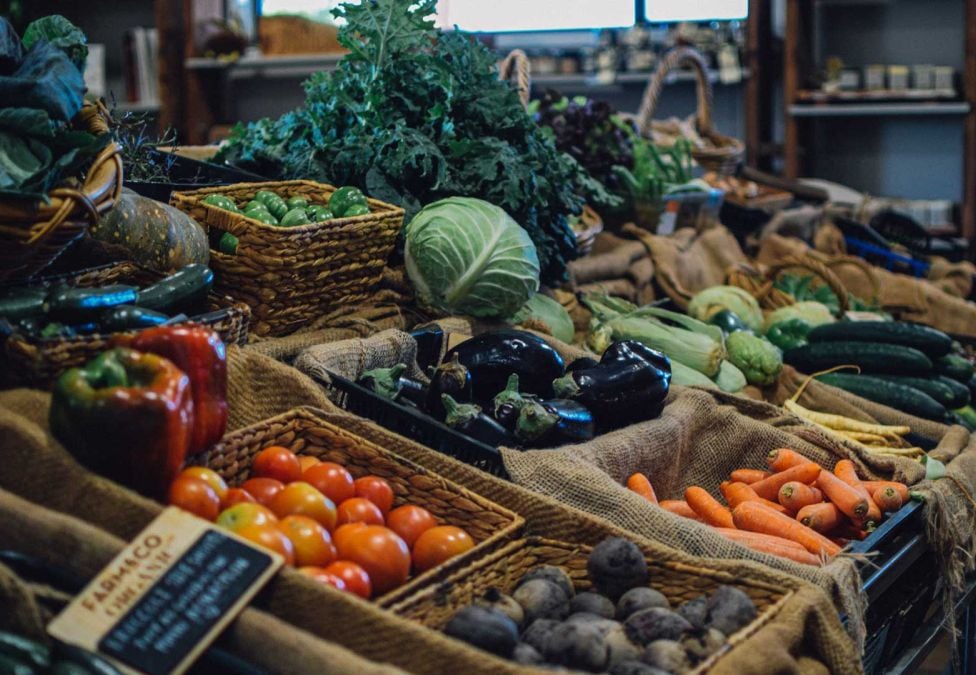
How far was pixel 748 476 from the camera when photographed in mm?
2580

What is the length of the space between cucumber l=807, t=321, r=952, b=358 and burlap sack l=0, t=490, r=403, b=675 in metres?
2.68

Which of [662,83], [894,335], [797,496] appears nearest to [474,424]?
[797,496]

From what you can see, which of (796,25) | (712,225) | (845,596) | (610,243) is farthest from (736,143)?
(845,596)

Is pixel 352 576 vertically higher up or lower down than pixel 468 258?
lower down

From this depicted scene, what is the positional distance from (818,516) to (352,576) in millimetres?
1152

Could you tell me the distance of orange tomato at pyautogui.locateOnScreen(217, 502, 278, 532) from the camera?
1.60 meters

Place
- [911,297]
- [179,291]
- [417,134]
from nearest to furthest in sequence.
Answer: [179,291]
[417,134]
[911,297]

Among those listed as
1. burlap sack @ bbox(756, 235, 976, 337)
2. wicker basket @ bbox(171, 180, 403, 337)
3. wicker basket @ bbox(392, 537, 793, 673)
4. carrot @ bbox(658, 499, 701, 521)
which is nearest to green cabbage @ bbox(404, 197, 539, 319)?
wicker basket @ bbox(171, 180, 403, 337)

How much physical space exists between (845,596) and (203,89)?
284 inches

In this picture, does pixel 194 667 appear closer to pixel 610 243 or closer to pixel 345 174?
pixel 345 174

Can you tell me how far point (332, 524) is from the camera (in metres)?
1.77

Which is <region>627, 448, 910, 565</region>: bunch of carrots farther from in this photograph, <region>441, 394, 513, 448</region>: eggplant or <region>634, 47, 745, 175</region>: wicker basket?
<region>634, 47, 745, 175</region>: wicker basket

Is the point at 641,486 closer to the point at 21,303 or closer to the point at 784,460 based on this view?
the point at 784,460

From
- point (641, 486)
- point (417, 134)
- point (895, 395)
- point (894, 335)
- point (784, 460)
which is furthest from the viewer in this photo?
point (894, 335)
